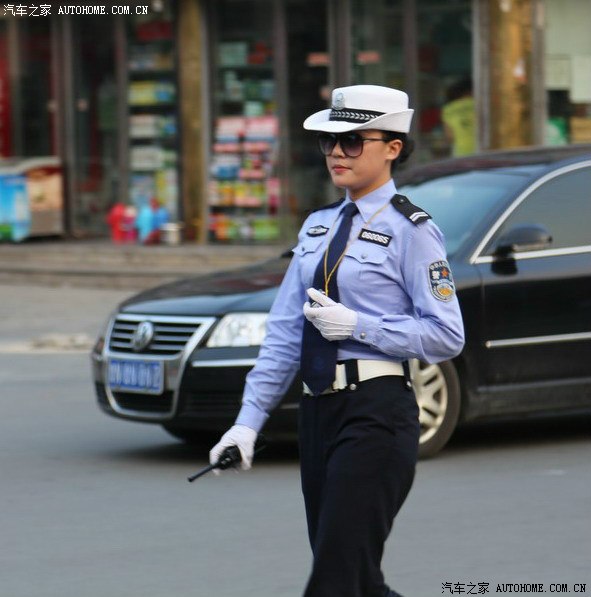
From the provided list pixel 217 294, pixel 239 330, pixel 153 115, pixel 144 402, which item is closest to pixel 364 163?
pixel 239 330

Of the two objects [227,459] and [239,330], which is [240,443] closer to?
[227,459]

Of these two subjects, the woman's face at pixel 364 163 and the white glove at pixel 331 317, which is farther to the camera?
the woman's face at pixel 364 163

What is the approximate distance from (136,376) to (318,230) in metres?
4.07

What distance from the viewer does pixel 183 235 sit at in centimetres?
2028

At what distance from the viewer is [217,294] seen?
27.5 ft

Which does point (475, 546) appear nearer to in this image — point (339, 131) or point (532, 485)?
point (532, 485)

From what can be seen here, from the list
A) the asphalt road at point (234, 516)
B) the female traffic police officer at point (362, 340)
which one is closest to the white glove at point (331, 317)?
the female traffic police officer at point (362, 340)

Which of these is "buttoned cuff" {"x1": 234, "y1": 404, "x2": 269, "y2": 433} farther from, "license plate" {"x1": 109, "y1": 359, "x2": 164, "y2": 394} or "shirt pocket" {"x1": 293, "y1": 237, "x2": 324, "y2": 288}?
"license plate" {"x1": 109, "y1": 359, "x2": 164, "y2": 394}

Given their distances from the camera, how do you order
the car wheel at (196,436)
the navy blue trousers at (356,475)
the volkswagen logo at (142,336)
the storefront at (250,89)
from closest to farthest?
the navy blue trousers at (356,475), the volkswagen logo at (142,336), the car wheel at (196,436), the storefront at (250,89)

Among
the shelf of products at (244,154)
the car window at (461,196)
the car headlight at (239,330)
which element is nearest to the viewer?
the car headlight at (239,330)

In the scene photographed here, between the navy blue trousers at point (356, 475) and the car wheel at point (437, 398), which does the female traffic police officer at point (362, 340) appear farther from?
the car wheel at point (437, 398)

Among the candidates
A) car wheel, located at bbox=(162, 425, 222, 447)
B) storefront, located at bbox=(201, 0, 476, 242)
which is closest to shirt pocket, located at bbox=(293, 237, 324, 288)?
car wheel, located at bbox=(162, 425, 222, 447)

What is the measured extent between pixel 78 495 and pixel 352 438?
12.0 ft

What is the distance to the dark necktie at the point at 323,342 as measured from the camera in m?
4.26
